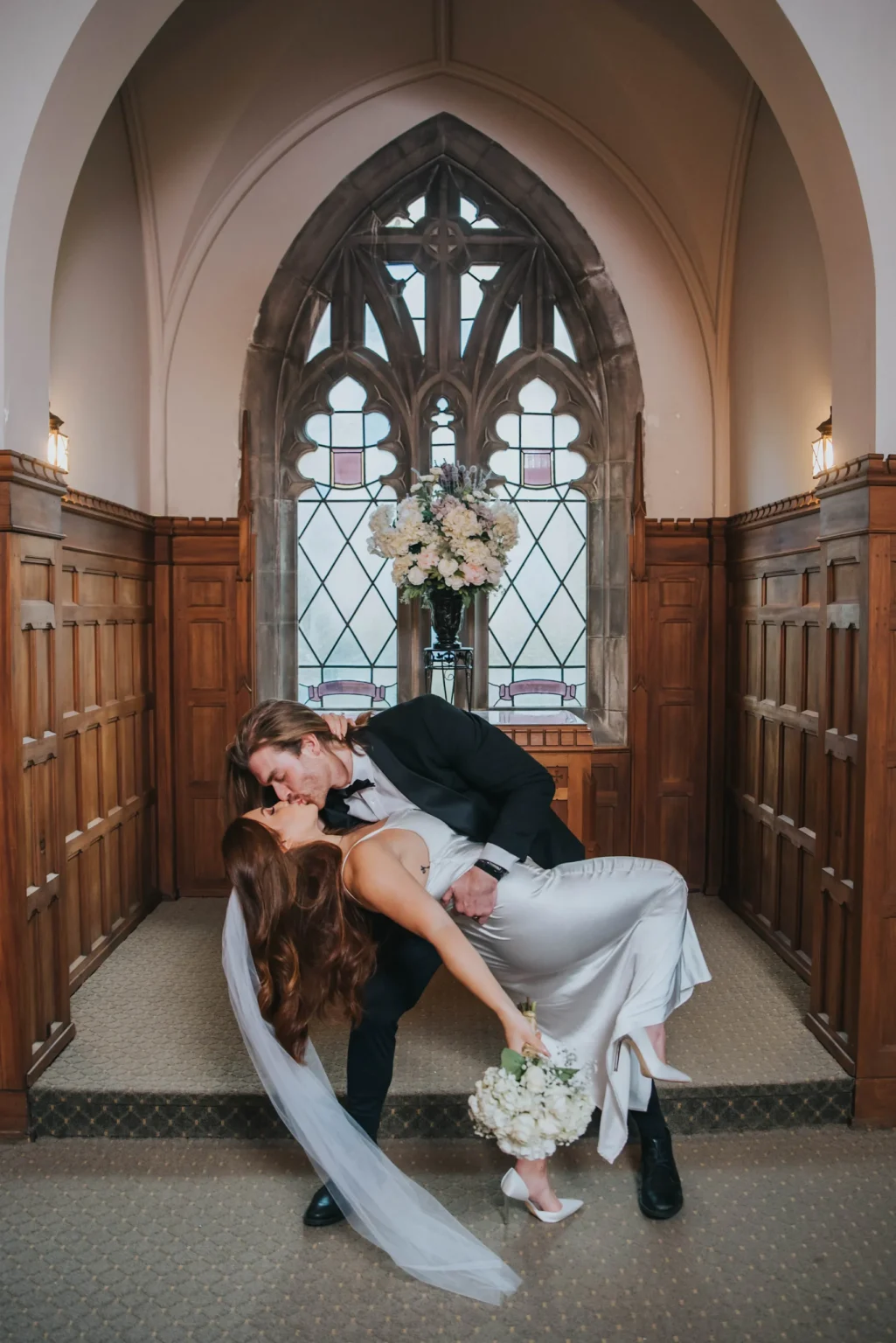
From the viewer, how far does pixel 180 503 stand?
16.6 feet

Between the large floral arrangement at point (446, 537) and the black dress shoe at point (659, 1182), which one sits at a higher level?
the large floral arrangement at point (446, 537)

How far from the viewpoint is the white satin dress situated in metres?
2.64

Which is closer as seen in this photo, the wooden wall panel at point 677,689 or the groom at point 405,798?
the groom at point 405,798

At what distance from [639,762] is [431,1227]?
297cm

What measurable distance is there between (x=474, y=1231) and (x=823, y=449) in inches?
115

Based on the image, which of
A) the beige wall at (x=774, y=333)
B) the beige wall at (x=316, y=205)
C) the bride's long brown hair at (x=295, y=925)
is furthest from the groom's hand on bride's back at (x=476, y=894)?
the beige wall at (x=316, y=205)

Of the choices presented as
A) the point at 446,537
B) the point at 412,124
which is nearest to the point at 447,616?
the point at 446,537

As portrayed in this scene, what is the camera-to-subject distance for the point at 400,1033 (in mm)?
3527

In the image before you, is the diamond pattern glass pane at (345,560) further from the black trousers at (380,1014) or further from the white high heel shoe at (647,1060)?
the white high heel shoe at (647,1060)

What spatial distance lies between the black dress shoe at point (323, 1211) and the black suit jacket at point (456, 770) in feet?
3.15

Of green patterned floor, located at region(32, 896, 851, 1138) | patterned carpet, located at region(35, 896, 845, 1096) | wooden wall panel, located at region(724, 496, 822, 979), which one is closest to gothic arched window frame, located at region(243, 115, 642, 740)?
wooden wall panel, located at region(724, 496, 822, 979)

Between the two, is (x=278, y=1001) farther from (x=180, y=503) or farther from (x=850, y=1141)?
(x=180, y=503)

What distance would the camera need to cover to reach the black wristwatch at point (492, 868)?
Result: 269 cm

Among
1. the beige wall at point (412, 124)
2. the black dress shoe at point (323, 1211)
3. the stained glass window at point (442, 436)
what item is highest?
the beige wall at point (412, 124)
